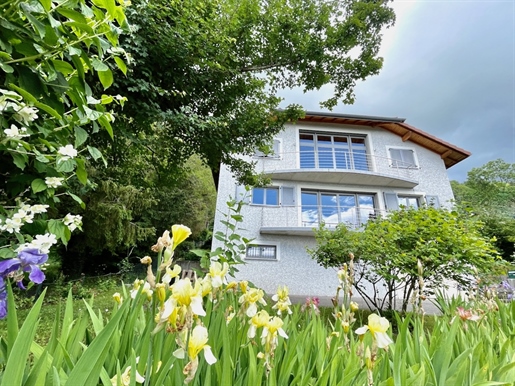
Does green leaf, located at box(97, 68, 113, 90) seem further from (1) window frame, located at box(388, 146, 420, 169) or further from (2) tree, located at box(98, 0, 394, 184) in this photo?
(1) window frame, located at box(388, 146, 420, 169)

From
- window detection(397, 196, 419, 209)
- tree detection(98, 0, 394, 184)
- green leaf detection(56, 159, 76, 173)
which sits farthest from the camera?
window detection(397, 196, 419, 209)

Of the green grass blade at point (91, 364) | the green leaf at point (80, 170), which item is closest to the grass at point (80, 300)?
the green leaf at point (80, 170)

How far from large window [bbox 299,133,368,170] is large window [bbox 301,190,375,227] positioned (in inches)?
47.6

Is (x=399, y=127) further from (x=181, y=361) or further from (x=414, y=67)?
(x=181, y=361)

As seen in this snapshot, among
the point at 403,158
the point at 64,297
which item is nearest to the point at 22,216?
the point at 64,297

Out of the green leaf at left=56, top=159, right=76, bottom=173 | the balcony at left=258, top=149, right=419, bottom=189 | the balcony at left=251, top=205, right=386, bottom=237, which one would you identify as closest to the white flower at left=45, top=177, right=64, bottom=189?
the green leaf at left=56, top=159, right=76, bottom=173

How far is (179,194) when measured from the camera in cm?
1166

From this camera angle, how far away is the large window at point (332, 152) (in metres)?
10.3

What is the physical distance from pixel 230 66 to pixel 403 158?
972cm

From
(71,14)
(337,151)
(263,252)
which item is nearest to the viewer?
(71,14)

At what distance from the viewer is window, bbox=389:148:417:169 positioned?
10.5 metres

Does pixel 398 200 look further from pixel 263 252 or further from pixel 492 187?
pixel 492 187

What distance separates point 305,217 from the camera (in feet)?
30.7

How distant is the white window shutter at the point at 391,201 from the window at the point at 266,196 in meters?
4.40
